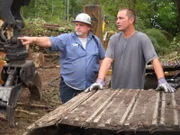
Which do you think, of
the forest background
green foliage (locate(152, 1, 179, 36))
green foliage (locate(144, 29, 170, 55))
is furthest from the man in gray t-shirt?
green foliage (locate(152, 1, 179, 36))

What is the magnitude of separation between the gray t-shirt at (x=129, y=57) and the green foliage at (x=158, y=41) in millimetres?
11101

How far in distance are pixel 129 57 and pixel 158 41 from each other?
40.3 feet

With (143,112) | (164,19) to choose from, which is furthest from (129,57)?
(164,19)

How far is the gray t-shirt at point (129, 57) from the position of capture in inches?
159

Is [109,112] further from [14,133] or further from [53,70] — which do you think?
[53,70]

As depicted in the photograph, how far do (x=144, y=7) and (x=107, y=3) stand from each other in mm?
2880

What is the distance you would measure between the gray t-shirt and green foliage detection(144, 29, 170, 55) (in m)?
11.1

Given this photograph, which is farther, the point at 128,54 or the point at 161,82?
the point at 128,54

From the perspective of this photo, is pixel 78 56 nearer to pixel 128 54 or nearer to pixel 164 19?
pixel 128 54

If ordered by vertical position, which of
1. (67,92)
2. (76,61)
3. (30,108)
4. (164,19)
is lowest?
(30,108)

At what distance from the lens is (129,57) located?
160 inches

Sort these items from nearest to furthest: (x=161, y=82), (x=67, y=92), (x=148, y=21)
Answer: (x=161, y=82)
(x=67, y=92)
(x=148, y=21)

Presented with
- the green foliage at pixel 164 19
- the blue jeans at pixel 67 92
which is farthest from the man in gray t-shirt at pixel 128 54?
→ the green foliage at pixel 164 19

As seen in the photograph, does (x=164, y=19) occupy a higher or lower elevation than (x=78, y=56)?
higher
